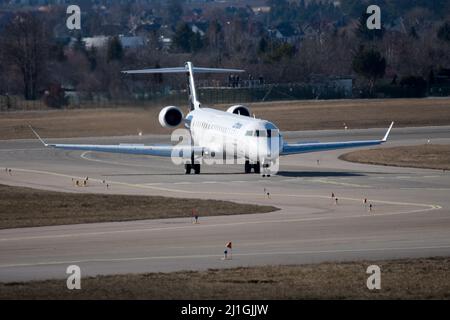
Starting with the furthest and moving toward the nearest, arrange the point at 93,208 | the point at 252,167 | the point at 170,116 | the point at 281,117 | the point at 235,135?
the point at 281,117
the point at 170,116
the point at 252,167
the point at 235,135
the point at 93,208

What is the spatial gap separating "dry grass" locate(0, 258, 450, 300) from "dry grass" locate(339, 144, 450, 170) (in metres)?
31.3

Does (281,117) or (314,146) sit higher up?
(314,146)

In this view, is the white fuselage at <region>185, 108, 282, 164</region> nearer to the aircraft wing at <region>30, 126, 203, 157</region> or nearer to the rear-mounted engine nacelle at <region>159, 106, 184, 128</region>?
the rear-mounted engine nacelle at <region>159, 106, 184, 128</region>

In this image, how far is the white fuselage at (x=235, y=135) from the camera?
54.7m

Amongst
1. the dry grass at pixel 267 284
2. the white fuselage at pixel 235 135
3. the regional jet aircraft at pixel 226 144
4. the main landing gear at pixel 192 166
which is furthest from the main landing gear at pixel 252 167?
the dry grass at pixel 267 284

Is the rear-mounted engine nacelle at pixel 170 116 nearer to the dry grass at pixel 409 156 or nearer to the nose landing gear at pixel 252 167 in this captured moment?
the nose landing gear at pixel 252 167

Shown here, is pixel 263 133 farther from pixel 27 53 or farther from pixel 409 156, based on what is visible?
pixel 27 53

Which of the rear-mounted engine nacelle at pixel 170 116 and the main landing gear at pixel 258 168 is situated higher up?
the rear-mounted engine nacelle at pixel 170 116

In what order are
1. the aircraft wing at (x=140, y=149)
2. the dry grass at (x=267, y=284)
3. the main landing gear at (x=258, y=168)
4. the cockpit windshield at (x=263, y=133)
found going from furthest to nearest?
the aircraft wing at (x=140, y=149) → the main landing gear at (x=258, y=168) → the cockpit windshield at (x=263, y=133) → the dry grass at (x=267, y=284)

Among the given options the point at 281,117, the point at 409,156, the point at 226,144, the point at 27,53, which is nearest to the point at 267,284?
the point at 226,144

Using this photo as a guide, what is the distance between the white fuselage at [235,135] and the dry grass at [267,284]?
902 inches

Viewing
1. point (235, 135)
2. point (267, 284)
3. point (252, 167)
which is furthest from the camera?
point (252, 167)

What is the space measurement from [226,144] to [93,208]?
14002mm

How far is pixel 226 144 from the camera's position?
189 feet
